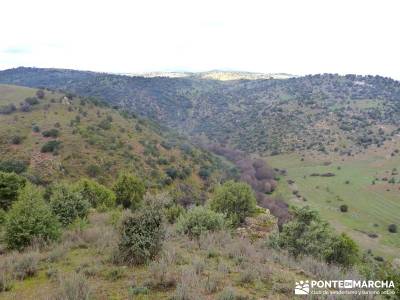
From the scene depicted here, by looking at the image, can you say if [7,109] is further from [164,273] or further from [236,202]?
[164,273]

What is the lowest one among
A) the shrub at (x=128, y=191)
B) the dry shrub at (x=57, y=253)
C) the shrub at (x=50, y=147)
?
the shrub at (x=128, y=191)

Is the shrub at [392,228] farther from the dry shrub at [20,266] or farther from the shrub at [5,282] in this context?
the shrub at [5,282]

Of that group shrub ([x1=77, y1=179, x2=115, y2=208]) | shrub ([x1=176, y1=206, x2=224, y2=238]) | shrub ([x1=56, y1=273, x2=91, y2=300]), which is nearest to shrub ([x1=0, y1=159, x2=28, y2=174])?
shrub ([x1=77, y1=179, x2=115, y2=208])

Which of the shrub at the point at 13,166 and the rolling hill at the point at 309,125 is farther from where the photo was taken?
the rolling hill at the point at 309,125

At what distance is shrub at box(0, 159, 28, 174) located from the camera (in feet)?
122

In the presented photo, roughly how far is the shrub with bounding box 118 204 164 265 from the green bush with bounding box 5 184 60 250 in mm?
2916

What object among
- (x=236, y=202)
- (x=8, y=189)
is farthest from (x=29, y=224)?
(x=236, y=202)

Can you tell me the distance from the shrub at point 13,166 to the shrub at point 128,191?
15057 millimetres

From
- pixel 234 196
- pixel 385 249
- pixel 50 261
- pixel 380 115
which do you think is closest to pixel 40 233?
pixel 50 261

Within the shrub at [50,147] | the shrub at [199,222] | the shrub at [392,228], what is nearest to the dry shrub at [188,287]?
the shrub at [199,222]

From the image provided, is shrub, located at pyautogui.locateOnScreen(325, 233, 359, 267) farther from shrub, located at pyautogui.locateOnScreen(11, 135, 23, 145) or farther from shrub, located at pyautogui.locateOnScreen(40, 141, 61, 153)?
shrub, located at pyautogui.locateOnScreen(11, 135, 23, 145)

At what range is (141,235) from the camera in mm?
8531

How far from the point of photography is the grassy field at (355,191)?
47250 millimetres

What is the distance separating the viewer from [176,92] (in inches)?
5492
